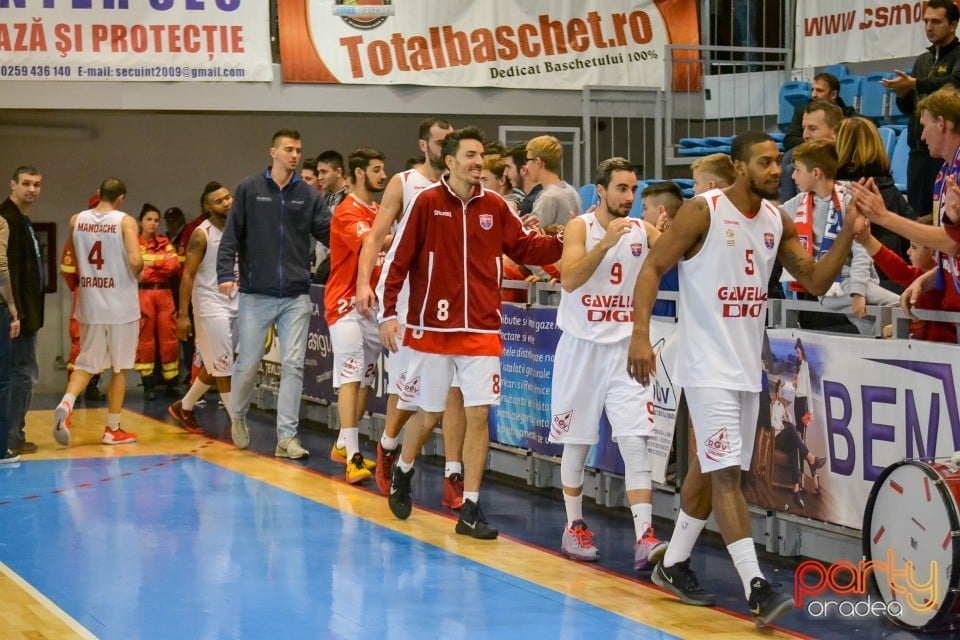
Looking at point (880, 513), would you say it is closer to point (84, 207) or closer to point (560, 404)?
point (560, 404)

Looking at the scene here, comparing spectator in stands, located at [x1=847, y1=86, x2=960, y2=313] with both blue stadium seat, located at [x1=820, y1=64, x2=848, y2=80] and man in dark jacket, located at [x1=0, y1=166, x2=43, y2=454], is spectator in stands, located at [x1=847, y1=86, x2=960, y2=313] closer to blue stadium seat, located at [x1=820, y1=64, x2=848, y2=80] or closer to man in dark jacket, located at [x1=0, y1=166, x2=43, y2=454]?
man in dark jacket, located at [x1=0, y1=166, x2=43, y2=454]

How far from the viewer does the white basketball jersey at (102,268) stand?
11242 millimetres

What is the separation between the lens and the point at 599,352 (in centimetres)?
716

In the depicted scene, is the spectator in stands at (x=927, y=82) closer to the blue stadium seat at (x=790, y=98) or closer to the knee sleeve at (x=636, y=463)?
the knee sleeve at (x=636, y=463)

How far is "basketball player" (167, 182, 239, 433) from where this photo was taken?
11.6m

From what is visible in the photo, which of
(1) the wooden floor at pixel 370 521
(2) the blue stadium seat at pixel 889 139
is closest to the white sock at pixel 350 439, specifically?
(1) the wooden floor at pixel 370 521

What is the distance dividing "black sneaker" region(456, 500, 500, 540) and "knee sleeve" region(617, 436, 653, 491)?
3.27ft

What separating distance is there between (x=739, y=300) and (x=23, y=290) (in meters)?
6.41

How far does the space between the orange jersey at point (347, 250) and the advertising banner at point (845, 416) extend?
3348 millimetres

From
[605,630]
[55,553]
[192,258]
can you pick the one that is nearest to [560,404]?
[605,630]

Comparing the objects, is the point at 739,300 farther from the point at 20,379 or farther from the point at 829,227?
the point at 20,379

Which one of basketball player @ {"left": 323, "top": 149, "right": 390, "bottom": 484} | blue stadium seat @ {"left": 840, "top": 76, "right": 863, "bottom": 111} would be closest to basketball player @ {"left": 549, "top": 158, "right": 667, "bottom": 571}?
basketball player @ {"left": 323, "top": 149, "right": 390, "bottom": 484}

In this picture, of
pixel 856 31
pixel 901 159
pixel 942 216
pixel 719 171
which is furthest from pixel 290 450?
pixel 856 31

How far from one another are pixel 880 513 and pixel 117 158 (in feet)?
39.9
